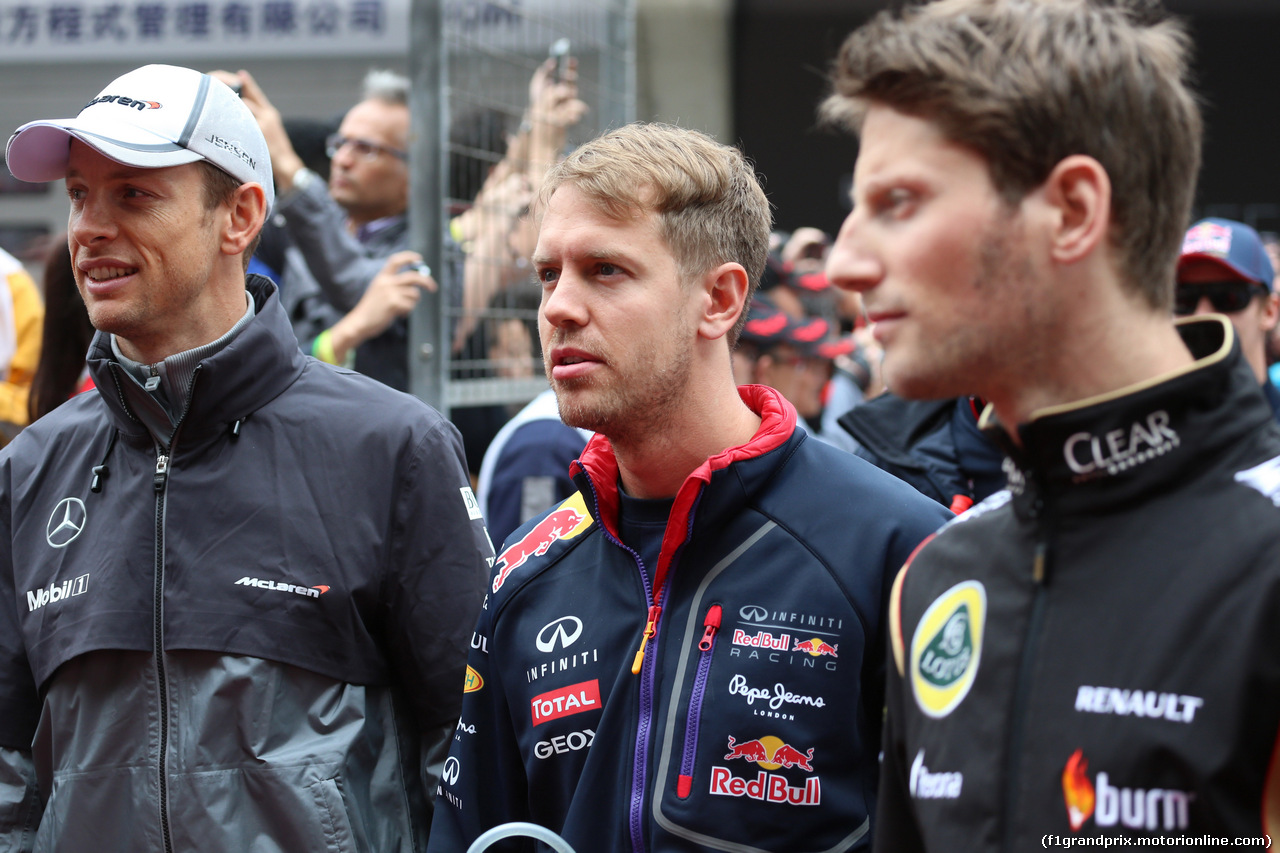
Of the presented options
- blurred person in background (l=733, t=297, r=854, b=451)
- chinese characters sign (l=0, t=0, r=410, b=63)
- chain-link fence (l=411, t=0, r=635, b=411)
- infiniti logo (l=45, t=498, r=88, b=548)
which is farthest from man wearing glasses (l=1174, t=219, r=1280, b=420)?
chinese characters sign (l=0, t=0, r=410, b=63)

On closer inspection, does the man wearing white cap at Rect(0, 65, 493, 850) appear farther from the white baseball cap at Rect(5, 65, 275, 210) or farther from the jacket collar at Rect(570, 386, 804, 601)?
the jacket collar at Rect(570, 386, 804, 601)

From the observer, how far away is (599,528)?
2.24 meters

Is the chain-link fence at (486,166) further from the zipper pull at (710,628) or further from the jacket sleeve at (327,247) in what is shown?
the zipper pull at (710,628)

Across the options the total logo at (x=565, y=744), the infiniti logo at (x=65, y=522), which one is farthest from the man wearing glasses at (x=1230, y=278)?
the infiniti logo at (x=65, y=522)

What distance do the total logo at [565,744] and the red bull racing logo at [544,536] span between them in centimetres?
32

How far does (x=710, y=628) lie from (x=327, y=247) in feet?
7.68

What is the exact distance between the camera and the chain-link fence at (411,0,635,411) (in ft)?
12.4

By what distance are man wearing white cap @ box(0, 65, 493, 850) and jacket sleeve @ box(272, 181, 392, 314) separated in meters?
1.24

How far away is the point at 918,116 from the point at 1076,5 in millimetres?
222

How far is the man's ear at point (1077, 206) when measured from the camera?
1.38m

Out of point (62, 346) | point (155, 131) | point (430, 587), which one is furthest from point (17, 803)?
point (62, 346)

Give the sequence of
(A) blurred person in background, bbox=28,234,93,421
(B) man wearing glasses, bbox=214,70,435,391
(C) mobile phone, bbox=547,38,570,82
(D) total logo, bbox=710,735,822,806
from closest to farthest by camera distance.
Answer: (D) total logo, bbox=710,735,822,806 < (A) blurred person in background, bbox=28,234,93,421 < (B) man wearing glasses, bbox=214,70,435,391 < (C) mobile phone, bbox=547,38,570,82

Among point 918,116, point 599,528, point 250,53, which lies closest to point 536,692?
point 599,528

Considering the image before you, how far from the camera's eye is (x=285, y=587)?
2303 mm
